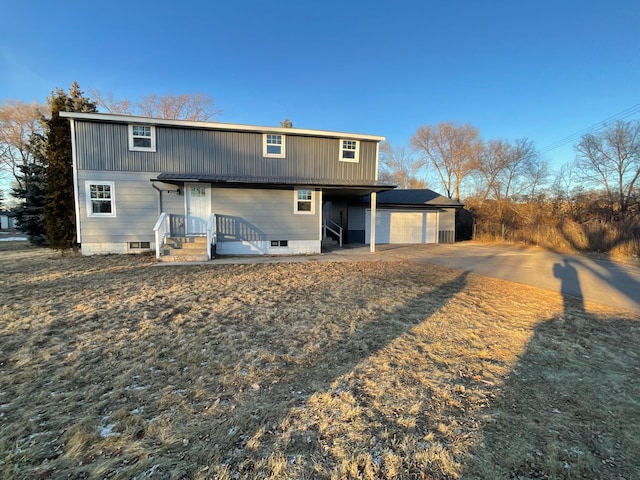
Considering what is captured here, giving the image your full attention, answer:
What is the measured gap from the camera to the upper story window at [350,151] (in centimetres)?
1298

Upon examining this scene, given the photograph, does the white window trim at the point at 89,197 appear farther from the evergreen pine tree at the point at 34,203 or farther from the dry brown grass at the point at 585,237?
the dry brown grass at the point at 585,237

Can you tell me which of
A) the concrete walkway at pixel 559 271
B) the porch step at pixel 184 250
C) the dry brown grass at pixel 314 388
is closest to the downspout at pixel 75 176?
the porch step at pixel 184 250

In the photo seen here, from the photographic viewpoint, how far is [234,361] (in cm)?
328

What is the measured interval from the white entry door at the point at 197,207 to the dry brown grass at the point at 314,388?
6308 mm

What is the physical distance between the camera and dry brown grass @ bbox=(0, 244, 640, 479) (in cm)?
191

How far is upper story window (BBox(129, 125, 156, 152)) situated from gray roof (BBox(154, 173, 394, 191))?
1.24 meters

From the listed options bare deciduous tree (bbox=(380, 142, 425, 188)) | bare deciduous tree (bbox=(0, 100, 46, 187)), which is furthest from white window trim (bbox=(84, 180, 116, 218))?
bare deciduous tree (bbox=(380, 142, 425, 188))

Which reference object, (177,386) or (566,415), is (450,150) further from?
(177,386)

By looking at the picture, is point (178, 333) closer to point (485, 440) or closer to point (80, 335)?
point (80, 335)

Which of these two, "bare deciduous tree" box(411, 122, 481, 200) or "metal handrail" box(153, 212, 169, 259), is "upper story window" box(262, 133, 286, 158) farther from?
"bare deciduous tree" box(411, 122, 481, 200)

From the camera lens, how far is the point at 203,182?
10.9 meters

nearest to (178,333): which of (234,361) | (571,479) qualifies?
(234,361)

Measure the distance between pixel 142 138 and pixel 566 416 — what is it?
13.5 meters

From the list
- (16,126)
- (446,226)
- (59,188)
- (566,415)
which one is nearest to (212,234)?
(59,188)
